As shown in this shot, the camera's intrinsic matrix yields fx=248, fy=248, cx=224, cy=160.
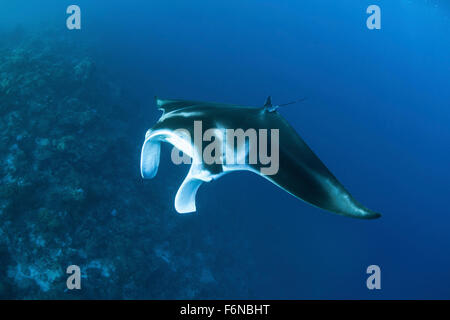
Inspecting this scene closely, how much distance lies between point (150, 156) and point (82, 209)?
4.89m

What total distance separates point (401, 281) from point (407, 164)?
52.9 ft

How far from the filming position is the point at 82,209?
7.12m

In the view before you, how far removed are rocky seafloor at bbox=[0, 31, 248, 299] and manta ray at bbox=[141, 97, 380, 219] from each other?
4.64 m

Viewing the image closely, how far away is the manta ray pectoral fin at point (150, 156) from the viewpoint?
11.1 ft

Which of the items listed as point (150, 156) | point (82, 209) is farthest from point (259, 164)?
point (82, 209)

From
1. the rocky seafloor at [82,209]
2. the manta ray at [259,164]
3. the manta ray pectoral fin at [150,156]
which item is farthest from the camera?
the rocky seafloor at [82,209]

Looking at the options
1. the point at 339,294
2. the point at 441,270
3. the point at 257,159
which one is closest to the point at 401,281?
the point at 441,270

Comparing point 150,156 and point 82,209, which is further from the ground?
point 150,156

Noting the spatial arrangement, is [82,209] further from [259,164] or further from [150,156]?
[259,164]

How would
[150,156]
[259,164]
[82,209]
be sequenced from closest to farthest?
[259,164]
[150,156]
[82,209]

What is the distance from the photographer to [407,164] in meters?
29.0

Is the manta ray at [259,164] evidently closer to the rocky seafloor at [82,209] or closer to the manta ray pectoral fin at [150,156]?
the manta ray pectoral fin at [150,156]

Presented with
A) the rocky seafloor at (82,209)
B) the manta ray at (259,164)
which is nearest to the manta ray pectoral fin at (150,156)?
the manta ray at (259,164)
